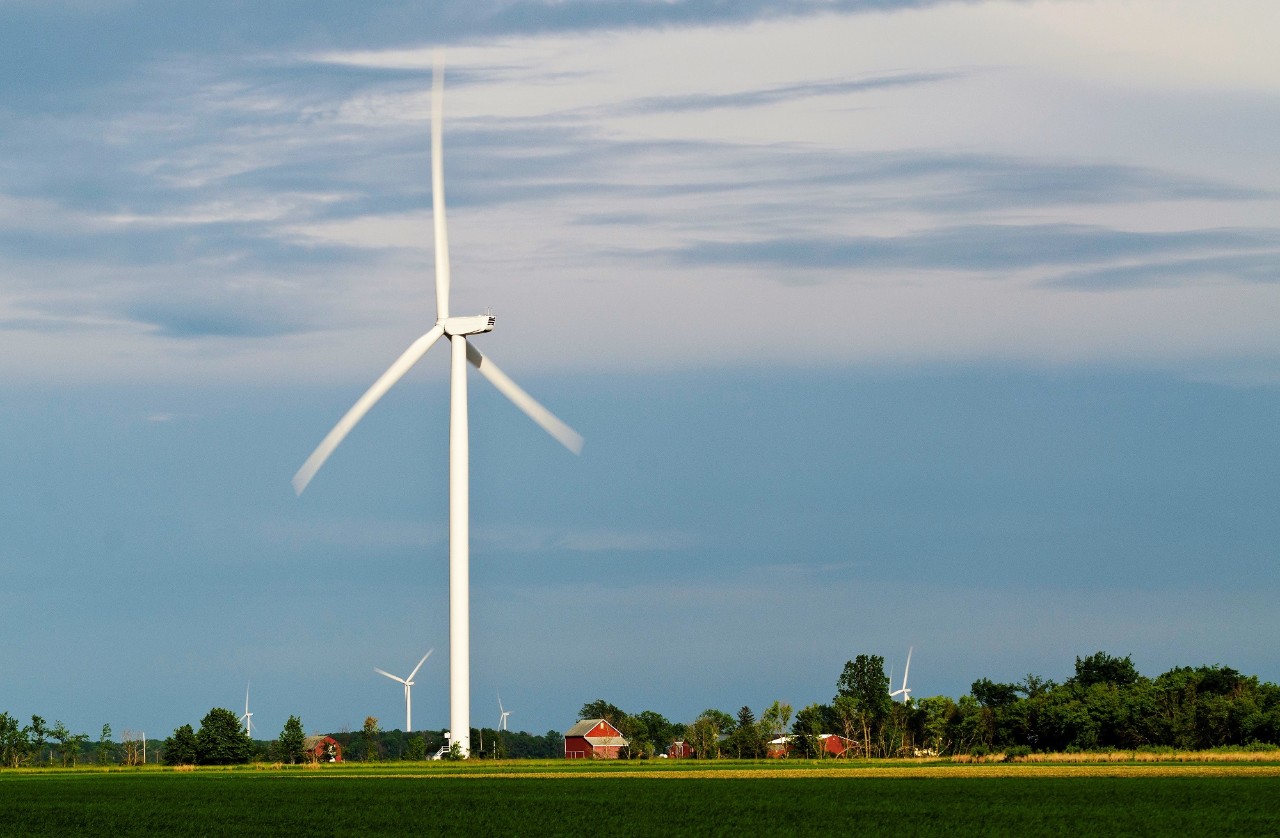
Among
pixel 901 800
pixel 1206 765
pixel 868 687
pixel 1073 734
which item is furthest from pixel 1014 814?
pixel 868 687

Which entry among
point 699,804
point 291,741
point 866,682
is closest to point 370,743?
point 291,741

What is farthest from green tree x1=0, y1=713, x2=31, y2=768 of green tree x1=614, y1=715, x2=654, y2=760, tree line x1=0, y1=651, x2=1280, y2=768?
green tree x1=614, y1=715, x2=654, y2=760

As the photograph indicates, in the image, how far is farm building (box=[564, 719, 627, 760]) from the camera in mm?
184875

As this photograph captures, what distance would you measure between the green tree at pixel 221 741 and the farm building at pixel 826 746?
158 ft

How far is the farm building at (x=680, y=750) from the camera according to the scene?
600 feet

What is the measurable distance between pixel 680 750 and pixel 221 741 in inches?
2757

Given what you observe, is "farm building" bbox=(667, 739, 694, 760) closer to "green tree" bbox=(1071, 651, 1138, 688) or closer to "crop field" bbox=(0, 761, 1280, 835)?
"green tree" bbox=(1071, 651, 1138, 688)

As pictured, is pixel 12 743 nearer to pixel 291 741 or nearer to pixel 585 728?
pixel 291 741

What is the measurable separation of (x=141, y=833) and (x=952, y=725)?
95.8 meters

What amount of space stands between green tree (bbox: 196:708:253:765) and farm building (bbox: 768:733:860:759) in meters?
48.2

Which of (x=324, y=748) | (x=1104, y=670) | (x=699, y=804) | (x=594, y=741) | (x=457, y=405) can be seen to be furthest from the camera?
(x=324, y=748)

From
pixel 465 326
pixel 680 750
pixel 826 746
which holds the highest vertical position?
pixel 465 326

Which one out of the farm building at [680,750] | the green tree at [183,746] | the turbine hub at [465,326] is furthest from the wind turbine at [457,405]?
the farm building at [680,750]

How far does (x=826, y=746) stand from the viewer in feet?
557
